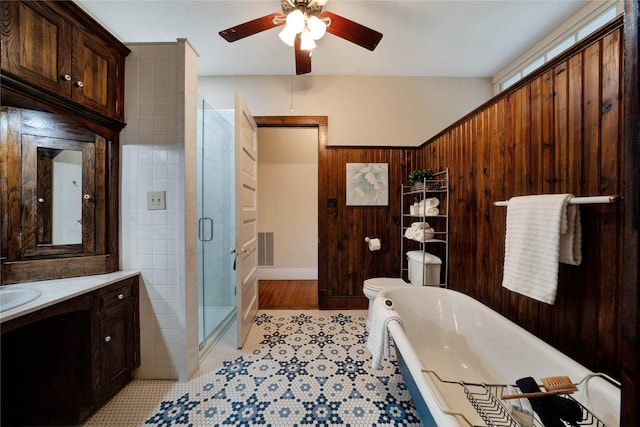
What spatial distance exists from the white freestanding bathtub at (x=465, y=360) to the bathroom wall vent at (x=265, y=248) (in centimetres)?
245

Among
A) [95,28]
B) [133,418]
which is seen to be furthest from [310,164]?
[133,418]

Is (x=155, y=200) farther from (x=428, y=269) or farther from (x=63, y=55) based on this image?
(x=428, y=269)

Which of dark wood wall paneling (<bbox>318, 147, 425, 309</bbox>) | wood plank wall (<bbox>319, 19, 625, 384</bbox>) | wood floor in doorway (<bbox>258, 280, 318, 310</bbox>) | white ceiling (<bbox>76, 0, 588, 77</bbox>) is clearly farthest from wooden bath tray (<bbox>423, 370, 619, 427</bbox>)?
white ceiling (<bbox>76, 0, 588, 77</bbox>)

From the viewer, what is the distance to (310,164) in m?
3.78

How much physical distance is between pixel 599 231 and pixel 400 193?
5.63 ft

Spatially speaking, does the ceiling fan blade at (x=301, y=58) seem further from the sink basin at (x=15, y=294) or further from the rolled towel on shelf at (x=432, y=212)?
the sink basin at (x=15, y=294)

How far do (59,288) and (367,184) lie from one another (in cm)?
249

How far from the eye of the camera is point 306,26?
1.51 metres

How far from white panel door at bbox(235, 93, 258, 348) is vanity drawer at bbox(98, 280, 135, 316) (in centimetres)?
68

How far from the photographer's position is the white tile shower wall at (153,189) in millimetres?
1539

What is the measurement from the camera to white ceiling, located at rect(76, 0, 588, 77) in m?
1.71

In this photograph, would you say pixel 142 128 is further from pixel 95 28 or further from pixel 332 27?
pixel 332 27

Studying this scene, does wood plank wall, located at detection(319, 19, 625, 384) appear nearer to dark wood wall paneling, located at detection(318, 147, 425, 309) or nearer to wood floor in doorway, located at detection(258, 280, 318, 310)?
dark wood wall paneling, located at detection(318, 147, 425, 309)

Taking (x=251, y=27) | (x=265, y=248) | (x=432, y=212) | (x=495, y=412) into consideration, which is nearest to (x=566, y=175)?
(x=432, y=212)
